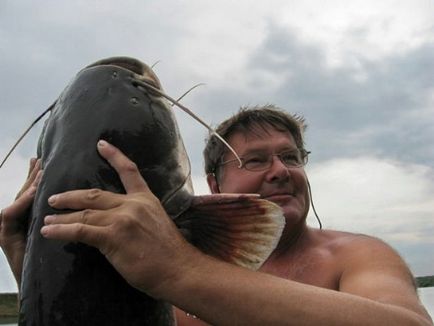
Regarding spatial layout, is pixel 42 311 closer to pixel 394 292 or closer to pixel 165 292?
pixel 165 292

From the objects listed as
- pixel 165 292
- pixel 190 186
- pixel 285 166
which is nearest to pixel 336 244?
pixel 285 166

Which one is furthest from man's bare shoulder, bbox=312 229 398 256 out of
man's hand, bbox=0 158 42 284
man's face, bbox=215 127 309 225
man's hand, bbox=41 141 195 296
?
man's hand, bbox=0 158 42 284

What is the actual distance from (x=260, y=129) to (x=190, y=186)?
1630 millimetres

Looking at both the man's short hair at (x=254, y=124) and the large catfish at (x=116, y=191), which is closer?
the large catfish at (x=116, y=191)

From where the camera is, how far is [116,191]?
2268mm

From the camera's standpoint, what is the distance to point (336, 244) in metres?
3.76

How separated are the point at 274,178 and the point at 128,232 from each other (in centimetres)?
198

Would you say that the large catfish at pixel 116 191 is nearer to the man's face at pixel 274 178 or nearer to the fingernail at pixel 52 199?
the fingernail at pixel 52 199

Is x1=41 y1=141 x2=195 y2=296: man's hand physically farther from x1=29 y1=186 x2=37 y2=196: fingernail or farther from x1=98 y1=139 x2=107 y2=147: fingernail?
x1=29 y1=186 x2=37 y2=196: fingernail

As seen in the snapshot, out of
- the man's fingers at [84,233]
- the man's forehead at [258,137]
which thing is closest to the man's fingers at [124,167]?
the man's fingers at [84,233]

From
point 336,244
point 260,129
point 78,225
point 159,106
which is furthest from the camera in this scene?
point 260,129

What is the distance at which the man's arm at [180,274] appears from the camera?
200 centimetres

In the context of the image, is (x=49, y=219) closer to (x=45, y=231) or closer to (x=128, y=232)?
(x=45, y=231)

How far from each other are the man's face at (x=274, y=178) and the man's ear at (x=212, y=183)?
0.94ft
